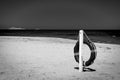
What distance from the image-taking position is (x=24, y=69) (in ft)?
20.6

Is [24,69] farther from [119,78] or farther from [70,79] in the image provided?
[119,78]

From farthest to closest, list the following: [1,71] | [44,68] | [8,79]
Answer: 1. [44,68]
2. [1,71]
3. [8,79]

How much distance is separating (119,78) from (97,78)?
68 centimetres

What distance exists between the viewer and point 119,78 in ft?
17.2

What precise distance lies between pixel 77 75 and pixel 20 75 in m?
1.84

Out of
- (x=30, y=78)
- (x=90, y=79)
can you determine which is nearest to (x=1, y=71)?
(x=30, y=78)

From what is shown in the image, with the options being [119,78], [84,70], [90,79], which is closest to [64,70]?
[84,70]

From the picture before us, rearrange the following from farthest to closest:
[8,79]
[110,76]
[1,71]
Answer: [1,71] → [110,76] → [8,79]

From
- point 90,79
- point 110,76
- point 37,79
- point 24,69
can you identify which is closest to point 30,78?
point 37,79

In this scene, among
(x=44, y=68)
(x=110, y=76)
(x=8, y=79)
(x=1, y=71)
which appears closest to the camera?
(x=8, y=79)

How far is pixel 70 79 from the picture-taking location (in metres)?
5.13

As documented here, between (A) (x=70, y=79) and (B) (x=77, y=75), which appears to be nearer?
(A) (x=70, y=79)

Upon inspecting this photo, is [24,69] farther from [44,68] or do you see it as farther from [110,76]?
[110,76]

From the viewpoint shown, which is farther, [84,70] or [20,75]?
[84,70]
